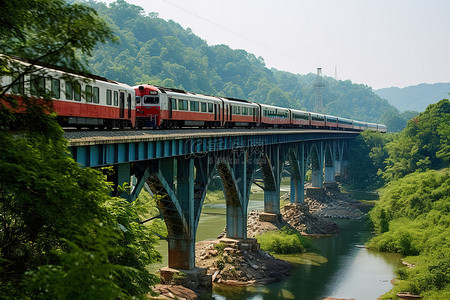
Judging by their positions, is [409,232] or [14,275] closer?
[14,275]

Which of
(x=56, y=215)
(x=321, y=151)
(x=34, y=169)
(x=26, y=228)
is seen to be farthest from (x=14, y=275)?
(x=321, y=151)

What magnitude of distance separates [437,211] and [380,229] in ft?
22.3

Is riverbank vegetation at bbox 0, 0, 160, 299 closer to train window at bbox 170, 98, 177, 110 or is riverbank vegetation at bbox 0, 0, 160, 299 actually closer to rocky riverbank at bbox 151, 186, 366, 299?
rocky riverbank at bbox 151, 186, 366, 299

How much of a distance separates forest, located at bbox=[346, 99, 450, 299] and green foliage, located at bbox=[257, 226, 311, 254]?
671 centimetres

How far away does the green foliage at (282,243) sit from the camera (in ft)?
153

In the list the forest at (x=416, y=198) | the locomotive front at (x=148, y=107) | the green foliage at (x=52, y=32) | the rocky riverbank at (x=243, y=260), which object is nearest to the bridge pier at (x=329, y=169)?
the forest at (x=416, y=198)

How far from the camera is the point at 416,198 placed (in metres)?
54.2

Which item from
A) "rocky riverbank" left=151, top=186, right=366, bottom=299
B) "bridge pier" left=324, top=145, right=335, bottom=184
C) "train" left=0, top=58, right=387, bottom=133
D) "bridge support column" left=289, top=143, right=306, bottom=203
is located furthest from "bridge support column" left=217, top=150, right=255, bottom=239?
"bridge pier" left=324, top=145, right=335, bottom=184

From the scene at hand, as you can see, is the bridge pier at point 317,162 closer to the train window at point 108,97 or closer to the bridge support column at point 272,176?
the bridge support column at point 272,176

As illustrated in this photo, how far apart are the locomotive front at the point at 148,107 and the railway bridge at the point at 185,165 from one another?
106 inches

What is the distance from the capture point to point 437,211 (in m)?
48.3

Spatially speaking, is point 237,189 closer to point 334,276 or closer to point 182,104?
point 182,104

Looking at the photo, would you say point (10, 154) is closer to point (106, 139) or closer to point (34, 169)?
point (34, 169)

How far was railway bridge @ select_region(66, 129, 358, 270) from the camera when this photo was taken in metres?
19.9
